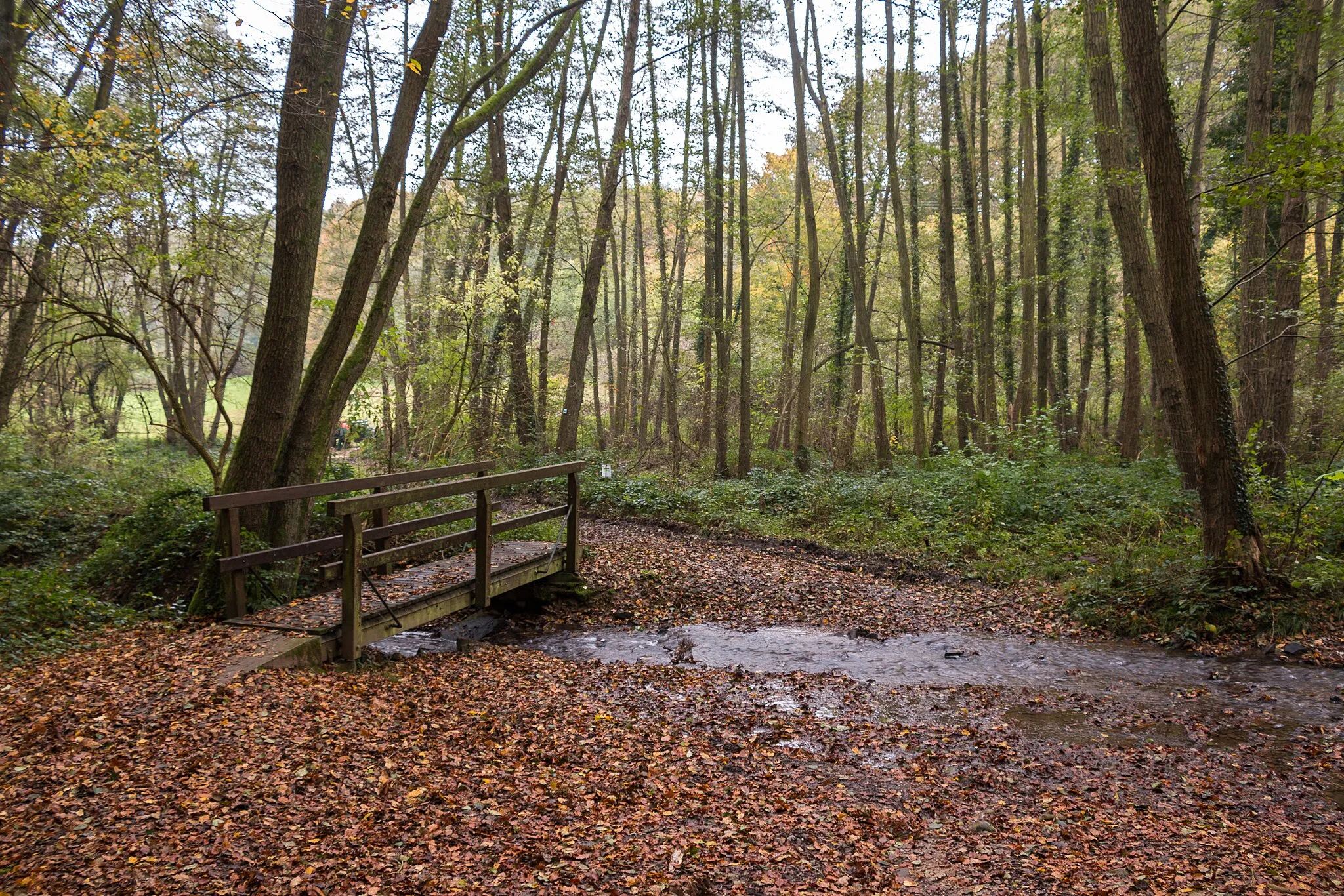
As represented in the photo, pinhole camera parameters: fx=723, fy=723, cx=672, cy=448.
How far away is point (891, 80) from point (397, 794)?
19.6 metres

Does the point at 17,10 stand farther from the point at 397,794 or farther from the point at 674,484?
the point at 674,484

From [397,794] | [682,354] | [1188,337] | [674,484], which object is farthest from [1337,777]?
[682,354]

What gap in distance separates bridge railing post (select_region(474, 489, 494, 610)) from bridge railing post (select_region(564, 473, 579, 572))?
1.99 meters

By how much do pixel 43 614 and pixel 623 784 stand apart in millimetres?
5189

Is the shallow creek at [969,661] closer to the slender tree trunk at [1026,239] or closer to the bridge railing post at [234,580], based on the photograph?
the bridge railing post at [234,580]

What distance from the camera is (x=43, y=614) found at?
6.00 m

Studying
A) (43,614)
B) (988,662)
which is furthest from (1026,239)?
(43,614)

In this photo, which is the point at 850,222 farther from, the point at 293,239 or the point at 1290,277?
the point at 293,239

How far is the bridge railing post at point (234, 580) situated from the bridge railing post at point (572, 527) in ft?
12.9

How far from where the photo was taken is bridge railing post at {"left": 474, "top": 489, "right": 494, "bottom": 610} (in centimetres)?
733

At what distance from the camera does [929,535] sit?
1227 centimetres

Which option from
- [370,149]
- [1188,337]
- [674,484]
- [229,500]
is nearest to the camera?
[229,500]

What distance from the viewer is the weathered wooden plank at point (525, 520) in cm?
795

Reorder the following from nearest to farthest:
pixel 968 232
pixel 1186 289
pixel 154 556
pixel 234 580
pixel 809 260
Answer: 1. pixel 234 580
2. pixel 154 556
3. pixel 1186 289
4. pixel 809 260
5. pixel 968 232
